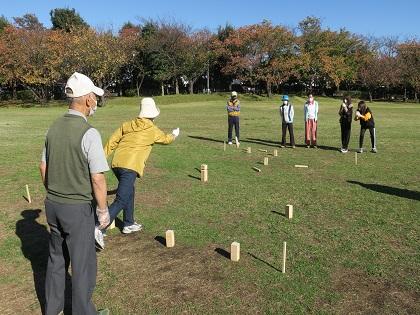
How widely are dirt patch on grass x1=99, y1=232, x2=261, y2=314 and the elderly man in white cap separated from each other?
83 centimetres

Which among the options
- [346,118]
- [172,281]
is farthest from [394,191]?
[172,281]

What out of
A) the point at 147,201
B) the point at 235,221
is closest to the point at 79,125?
the point at 235,221

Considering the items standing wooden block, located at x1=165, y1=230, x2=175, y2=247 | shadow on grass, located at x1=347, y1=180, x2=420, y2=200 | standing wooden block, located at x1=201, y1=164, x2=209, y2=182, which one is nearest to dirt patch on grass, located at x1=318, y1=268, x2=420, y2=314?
standing wooden block, located at x1=165, y1=230, x2=175, y2=247

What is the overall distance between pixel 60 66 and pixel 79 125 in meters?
45.7

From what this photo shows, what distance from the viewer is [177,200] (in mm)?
8445

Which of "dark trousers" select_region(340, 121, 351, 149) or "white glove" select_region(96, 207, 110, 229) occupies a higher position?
"white glove" select_region(96, 207, 110, 229)

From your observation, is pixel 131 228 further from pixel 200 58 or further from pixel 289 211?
pixel 200 58

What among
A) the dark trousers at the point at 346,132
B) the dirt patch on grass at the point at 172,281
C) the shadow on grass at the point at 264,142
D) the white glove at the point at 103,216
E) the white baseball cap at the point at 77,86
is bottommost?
the shadow on grass at the point at 264,142

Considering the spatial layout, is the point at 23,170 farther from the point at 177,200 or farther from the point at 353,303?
the point at 353,303

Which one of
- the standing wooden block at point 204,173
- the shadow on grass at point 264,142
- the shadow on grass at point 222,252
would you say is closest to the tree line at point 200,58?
the shadow on grass at point 264,142

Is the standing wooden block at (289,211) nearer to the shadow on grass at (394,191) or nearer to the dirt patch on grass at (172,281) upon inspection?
the dirt patch on grass at (172,281)

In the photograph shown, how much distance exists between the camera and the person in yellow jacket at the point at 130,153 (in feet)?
20.2

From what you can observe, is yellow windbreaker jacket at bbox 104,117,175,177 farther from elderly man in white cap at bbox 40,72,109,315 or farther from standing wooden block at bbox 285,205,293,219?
standing wooden block at bbox 285,205,293,219

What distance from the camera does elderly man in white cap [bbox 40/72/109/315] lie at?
362cm
